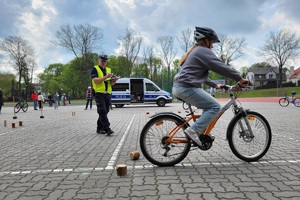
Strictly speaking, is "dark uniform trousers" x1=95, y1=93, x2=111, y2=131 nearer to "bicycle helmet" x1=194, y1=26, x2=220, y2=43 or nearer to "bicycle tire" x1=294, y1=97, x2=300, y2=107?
"bicycle helmet" x1=194, y1=26, x2=220, y2=43

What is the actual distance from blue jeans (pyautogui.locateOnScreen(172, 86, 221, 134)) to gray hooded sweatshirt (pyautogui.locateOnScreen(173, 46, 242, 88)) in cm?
10

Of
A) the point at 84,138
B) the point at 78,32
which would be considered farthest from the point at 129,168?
the point at 78,32

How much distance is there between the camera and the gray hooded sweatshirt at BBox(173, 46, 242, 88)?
4.21 metres

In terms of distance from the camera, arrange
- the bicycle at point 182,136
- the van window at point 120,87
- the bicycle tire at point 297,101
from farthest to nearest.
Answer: the van window at point 120,87 < the bicycle tire at point 297,101 < the bicycle at point 182,136

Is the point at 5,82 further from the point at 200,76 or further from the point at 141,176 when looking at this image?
the point at 141,176

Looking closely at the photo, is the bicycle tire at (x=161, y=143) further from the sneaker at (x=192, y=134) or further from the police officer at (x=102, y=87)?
the police officer at (x=102, y=87)

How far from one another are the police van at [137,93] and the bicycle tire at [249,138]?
842 inches

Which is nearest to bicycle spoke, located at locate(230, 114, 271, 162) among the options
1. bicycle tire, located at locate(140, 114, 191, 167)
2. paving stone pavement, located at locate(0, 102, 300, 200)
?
paving stone pavement, located at locate(0, 102, 300, 200)

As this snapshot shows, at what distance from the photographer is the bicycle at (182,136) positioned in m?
4.39

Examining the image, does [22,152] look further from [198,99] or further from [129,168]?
[198,99]

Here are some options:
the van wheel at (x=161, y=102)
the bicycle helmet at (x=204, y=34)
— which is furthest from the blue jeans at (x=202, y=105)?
the van wheel at (x=161, y=102)

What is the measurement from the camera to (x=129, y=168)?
432cm

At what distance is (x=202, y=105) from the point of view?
433 cm

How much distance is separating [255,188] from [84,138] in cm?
511
